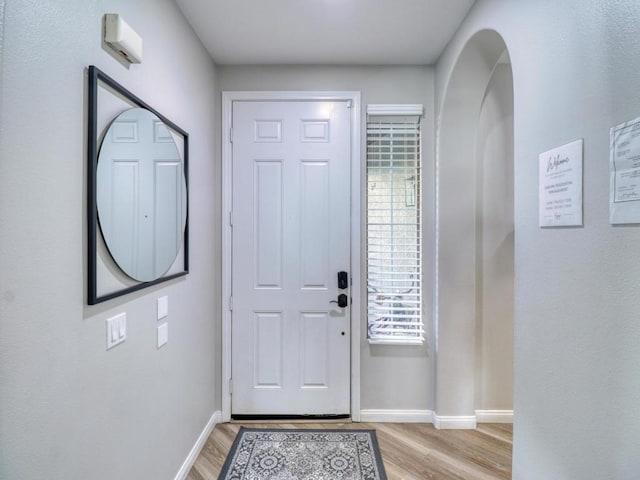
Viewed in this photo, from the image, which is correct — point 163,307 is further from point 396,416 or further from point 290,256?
point 396,416

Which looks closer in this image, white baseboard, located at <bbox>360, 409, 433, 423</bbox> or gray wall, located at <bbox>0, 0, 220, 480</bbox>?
gray wall, located at <bbox>0, 0, 220, 480</bbox>

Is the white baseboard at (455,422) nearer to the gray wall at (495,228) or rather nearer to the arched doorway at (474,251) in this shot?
the arched doorway at (474,251)

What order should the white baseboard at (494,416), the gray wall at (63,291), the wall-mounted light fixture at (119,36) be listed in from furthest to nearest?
the white baseboard at (494,416)
the wall-mounted light fixture at (119,36)
the gray wall at (63,291)

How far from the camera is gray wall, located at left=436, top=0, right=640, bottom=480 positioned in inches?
34.5

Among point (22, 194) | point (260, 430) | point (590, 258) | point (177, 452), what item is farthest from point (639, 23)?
point (260, 430)

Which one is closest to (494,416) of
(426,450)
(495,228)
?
(426,450)

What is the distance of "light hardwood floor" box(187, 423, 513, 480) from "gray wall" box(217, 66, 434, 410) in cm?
19

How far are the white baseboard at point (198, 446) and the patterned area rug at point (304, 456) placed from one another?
0.20 m

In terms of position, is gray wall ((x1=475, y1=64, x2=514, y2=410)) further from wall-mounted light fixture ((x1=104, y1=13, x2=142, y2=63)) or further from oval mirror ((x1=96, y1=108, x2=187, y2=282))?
wall-mounted light fixture ((x1=104, y1=13, x2=142, y2=63))

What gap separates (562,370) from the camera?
1117 mm

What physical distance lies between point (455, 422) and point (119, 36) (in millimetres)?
2895

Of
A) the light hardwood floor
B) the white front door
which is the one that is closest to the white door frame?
the white front door

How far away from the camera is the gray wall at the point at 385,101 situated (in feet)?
7.88

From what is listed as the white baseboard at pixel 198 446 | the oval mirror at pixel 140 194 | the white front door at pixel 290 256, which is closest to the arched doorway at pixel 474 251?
the white front door at pixel 290 256
